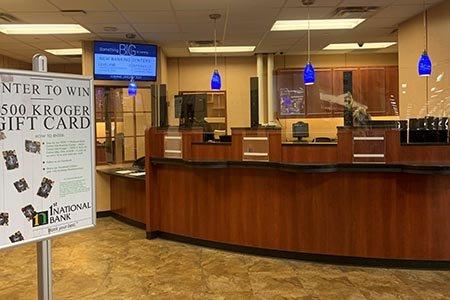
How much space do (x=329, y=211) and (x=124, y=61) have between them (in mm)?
4965

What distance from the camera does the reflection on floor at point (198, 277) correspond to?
3.91m

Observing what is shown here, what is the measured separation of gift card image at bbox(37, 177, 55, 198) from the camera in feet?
7.12

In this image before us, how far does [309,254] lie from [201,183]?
1604mm

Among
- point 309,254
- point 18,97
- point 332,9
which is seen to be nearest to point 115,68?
point 332,9

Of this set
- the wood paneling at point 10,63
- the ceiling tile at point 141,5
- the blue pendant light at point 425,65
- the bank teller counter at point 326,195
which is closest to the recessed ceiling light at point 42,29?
the ceiling tile at point 141,5

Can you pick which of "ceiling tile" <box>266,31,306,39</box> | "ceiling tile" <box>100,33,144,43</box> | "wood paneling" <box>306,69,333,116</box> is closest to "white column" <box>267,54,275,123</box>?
"wood paneling" <box>306,69,333,116</box>

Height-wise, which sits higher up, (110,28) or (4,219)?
(110,28)

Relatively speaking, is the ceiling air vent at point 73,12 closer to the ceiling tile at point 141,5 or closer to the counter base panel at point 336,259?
the ceiling tile at point 141,5

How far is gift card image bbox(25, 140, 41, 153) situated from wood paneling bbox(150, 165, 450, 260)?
311cm

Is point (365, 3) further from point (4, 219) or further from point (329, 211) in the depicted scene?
point (4, 219)

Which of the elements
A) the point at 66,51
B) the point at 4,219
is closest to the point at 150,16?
the point at 66,51

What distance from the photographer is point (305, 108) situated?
827 centimetres

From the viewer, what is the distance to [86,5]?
18.6 ft

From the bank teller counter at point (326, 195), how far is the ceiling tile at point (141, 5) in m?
1.82
